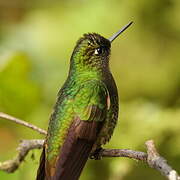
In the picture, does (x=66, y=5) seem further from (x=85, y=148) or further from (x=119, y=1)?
(x=85, y=148)

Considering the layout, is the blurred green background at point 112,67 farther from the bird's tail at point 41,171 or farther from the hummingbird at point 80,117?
the hummingbird at point 80,117

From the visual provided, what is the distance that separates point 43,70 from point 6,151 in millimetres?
1273

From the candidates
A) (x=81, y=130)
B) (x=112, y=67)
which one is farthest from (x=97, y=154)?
(x=112, y=67)

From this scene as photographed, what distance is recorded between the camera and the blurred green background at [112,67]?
456cm

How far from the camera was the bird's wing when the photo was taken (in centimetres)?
366

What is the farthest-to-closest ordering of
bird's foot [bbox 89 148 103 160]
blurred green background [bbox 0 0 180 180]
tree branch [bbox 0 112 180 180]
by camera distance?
blurred green background [bbox 0 0 180 180] → bird's foot [bbox 89 148 103 160] → tree branch [bbox 0 112 180 180]

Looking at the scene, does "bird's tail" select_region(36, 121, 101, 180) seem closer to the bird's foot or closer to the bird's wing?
the bird's wing

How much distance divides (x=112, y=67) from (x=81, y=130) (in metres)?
2.34

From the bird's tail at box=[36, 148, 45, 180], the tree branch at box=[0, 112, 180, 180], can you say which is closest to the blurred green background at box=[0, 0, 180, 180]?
the tree branch at box=[0, 112, 180, 180]

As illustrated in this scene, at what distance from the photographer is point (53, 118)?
3.89m

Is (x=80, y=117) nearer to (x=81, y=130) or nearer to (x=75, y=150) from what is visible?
(x=81, y=130)

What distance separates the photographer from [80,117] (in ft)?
12.5

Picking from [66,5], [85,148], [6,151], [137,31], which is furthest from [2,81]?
[66,5]

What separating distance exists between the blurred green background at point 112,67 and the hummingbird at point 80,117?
1.38 ft
